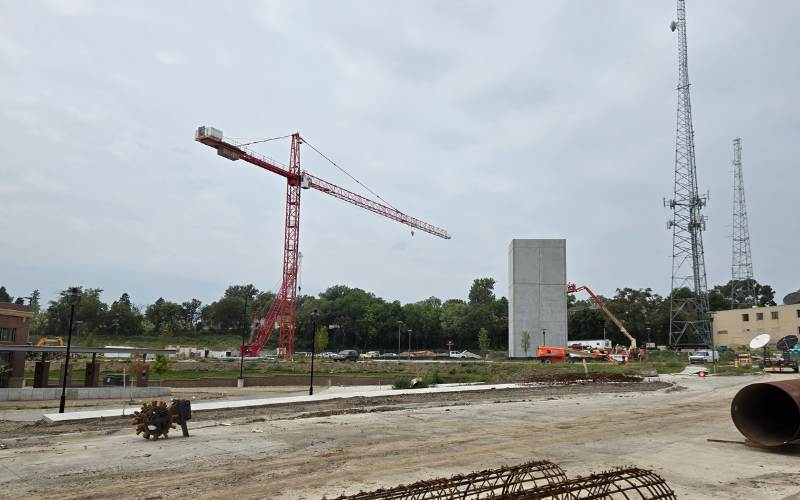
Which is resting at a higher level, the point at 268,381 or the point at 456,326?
the point at 456,326

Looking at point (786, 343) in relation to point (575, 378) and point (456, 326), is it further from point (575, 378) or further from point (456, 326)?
point (456, 326)

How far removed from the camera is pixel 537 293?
9188cm

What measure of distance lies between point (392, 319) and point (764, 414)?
115244 millimetres

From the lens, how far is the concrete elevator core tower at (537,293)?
90000 mm

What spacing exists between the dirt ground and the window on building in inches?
1690

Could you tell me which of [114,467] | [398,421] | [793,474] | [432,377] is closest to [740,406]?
[793,474]

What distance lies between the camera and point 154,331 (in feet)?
472

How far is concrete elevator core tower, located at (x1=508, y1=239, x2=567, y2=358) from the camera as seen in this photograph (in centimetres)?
9000

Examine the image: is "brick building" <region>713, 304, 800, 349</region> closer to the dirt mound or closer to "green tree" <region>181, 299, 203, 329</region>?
the dirt mound

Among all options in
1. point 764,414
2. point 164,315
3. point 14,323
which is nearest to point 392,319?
point 164,315

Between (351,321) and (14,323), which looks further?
(351,321)

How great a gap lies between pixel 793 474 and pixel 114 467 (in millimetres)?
14285

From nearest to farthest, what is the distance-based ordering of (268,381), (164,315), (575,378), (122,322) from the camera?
(575,378) → (268,381) → (122,322) → (164,315)

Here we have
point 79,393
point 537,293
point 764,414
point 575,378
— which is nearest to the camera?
point 764,414
